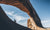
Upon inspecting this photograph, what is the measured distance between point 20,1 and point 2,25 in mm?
2313

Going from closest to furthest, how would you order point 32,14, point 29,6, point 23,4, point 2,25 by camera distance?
Result: point 2,25 → point 23,4 → point 29,6 → point 32,14

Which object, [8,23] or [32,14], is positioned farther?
[32,14]

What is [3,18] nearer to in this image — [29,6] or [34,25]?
[29,6]

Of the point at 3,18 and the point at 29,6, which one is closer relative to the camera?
the point at 3,18

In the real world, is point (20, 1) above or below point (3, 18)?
above

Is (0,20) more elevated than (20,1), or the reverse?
(20,1)

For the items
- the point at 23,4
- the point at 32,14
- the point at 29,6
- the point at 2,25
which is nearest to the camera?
the point at 2,25

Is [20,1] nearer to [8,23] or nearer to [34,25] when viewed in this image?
[8,23]

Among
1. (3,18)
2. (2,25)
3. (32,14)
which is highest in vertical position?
(32,14)

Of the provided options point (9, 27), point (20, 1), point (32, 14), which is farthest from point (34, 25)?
point (20, 1)

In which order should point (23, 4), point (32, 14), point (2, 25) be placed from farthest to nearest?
point (32, 14) → point (23, 4) → point (2, 25)

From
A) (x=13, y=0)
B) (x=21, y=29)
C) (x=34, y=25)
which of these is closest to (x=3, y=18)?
(x=13, y=0)

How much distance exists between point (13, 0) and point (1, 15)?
5.00ft

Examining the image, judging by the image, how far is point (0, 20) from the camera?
6.89 metres
